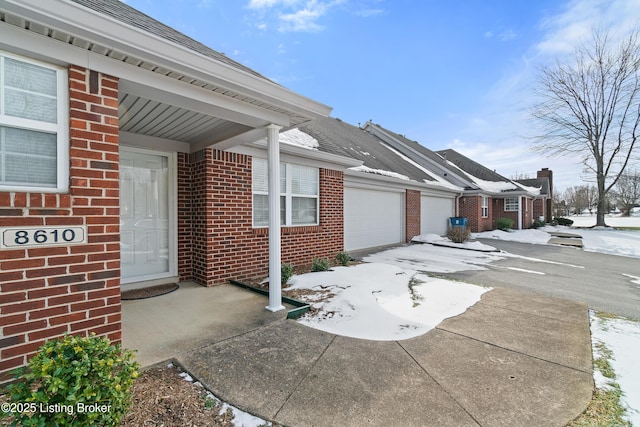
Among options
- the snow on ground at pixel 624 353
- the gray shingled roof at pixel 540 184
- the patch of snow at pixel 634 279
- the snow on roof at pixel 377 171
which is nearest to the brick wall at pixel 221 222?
the snow on roof at pixel 377 171

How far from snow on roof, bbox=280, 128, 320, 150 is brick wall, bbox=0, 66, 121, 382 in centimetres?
424

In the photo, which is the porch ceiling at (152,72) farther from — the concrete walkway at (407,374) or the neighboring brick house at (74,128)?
the concrete walkway at (407,374)

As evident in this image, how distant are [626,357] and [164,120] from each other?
6506mm

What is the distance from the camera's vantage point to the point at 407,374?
9.00 ft

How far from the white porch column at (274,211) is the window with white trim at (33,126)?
2208 mm

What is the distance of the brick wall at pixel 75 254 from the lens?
2.24 m

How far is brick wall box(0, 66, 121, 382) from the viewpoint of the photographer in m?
2.24

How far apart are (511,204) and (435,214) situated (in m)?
9.70

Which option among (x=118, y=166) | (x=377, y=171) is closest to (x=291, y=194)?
(x=118, y=166)

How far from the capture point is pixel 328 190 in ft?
25.2

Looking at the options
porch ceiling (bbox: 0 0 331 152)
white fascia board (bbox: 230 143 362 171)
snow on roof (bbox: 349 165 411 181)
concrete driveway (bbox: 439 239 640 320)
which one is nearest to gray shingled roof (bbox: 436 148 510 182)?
concrete driveway (bbox: 439 239 640 320)

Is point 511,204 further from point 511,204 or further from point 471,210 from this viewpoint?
point 471,210

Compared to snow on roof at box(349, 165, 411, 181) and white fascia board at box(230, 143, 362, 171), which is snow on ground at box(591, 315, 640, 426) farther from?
snow on roof at box(349, 165, 411, 181)

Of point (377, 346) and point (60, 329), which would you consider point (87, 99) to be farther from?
point (377, 346)
